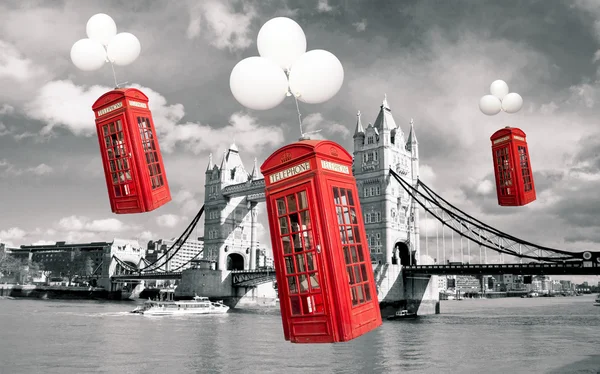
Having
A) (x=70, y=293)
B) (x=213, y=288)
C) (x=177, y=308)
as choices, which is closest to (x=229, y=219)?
(x=213, y=288)

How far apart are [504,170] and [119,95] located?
4.97 m

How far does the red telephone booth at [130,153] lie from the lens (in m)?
5.83

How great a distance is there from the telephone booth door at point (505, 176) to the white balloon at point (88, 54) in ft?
16.7

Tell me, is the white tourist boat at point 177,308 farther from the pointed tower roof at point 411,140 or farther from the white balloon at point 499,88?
the white balloon at point 499,88

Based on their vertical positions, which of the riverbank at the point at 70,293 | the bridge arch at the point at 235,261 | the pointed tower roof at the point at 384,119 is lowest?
the riverbank at the point at 70,293

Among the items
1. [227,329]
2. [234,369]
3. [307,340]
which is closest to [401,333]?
[227,329]

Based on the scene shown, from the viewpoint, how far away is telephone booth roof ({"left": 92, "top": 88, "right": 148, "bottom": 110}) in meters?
6.06

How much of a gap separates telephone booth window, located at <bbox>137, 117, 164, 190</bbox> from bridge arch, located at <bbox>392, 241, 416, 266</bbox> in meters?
58.7

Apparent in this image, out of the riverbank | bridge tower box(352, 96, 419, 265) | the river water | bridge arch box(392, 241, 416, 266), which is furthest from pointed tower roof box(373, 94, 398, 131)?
the riverbank

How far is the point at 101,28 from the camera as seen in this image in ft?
19.4

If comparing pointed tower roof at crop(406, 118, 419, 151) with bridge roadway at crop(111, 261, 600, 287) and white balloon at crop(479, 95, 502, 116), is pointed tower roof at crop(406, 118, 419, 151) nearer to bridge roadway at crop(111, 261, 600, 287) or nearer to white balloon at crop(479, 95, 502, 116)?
bridge roadway at crop(111, 261, 600, 287)

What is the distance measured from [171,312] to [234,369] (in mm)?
37340

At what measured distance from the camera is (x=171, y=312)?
187 feet

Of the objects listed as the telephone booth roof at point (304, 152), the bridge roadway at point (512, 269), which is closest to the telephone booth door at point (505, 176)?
the telephone booth roof at point (304, 152)
